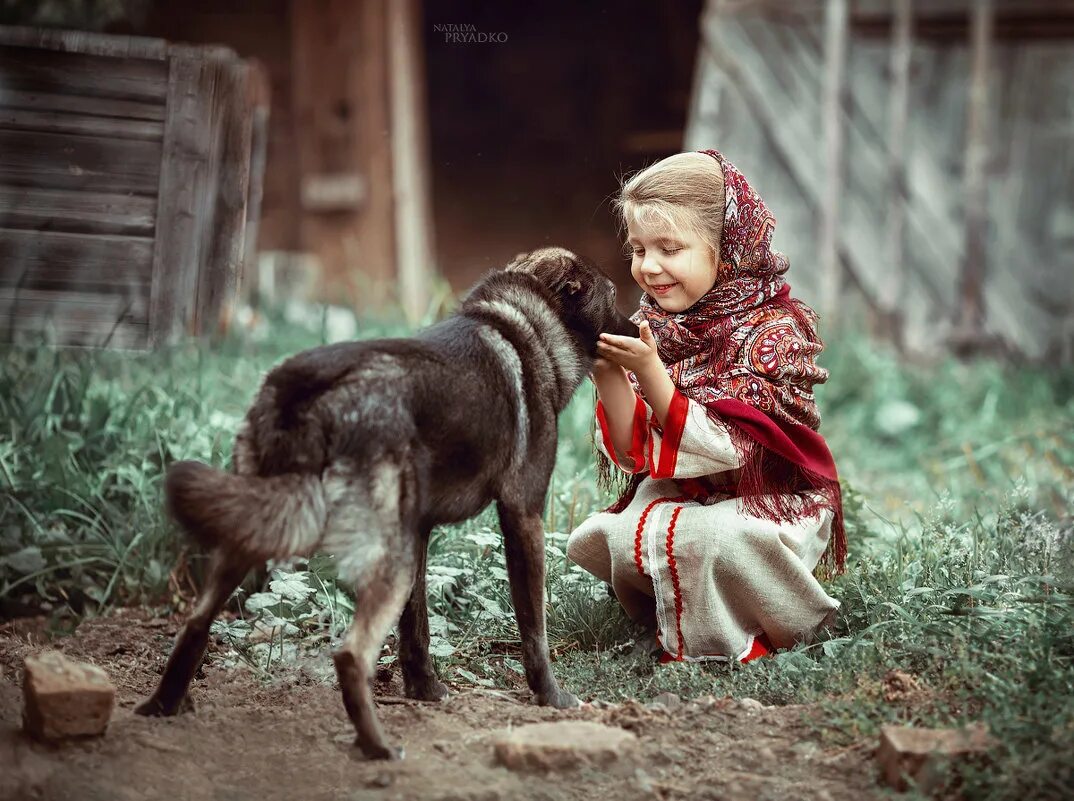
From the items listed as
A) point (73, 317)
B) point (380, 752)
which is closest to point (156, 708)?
point (380, 752)

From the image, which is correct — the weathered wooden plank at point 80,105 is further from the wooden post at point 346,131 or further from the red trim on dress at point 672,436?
the wooden post at point 346,131

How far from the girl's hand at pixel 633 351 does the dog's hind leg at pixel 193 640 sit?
1106 mm

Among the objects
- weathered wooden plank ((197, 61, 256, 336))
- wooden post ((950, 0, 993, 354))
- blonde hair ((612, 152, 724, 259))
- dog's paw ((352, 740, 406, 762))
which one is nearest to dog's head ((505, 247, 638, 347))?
blonde hair ((612, 152, 724, 259))

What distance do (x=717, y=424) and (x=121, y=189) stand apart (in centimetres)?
261

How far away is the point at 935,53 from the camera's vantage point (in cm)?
803

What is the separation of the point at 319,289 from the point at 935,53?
15.6 feet

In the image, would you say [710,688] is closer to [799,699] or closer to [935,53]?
[799,699]

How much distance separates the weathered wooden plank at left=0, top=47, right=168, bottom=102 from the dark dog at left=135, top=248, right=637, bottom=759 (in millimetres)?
2137

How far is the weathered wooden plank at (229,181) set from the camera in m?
4.41

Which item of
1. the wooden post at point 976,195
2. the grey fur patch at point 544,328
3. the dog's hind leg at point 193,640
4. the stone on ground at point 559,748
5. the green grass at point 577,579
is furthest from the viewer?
the wooden post at point 976,195

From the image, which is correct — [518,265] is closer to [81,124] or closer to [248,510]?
[248,510]

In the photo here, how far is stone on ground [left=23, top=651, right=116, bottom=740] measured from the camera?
91.7 inches

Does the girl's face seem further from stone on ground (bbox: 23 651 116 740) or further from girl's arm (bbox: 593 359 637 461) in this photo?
stone on ground (bbox: 23 651 116 740)

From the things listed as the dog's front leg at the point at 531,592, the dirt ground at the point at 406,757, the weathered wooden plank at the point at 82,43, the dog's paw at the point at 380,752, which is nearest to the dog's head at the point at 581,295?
the dog's front leg at the point at 531,592
